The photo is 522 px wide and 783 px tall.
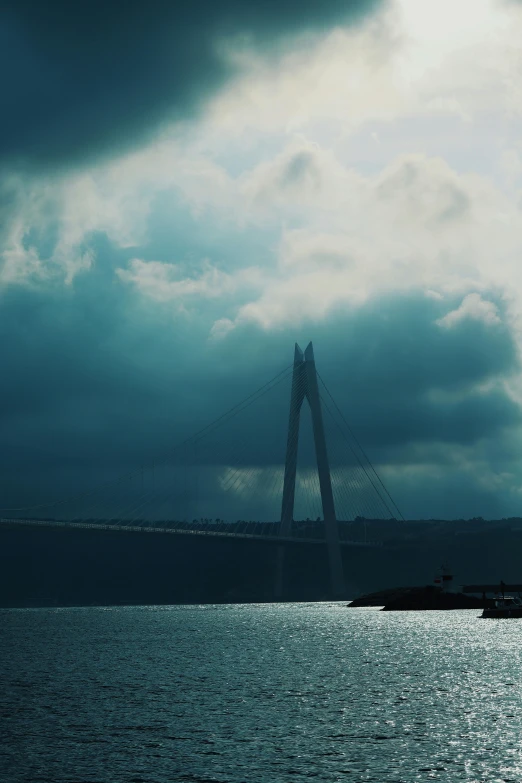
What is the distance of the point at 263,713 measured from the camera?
3575 cm

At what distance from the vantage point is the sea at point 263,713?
1017 inches

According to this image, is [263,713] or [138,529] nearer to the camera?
[263,713]

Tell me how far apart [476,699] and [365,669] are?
14934 mm

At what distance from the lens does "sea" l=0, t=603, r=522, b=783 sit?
25828 mm

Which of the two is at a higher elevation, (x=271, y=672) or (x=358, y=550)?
(x=358, y=550)

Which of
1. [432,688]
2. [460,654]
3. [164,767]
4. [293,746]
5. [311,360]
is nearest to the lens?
[164,767]

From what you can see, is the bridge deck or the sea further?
the bridge deck

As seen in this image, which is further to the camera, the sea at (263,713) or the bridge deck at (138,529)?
the bridge deck at (138,529)

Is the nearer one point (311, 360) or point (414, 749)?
point (414, 749)

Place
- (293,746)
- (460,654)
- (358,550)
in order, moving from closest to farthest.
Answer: (293,746) < (460,654) < (358,550)

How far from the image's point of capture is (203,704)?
38938mm

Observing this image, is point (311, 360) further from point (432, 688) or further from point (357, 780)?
point (357, 780)

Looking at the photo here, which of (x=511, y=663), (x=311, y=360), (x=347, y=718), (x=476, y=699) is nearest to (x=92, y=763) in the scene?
(x=347, y=718)

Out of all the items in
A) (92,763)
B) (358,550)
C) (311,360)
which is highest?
(311,360)
